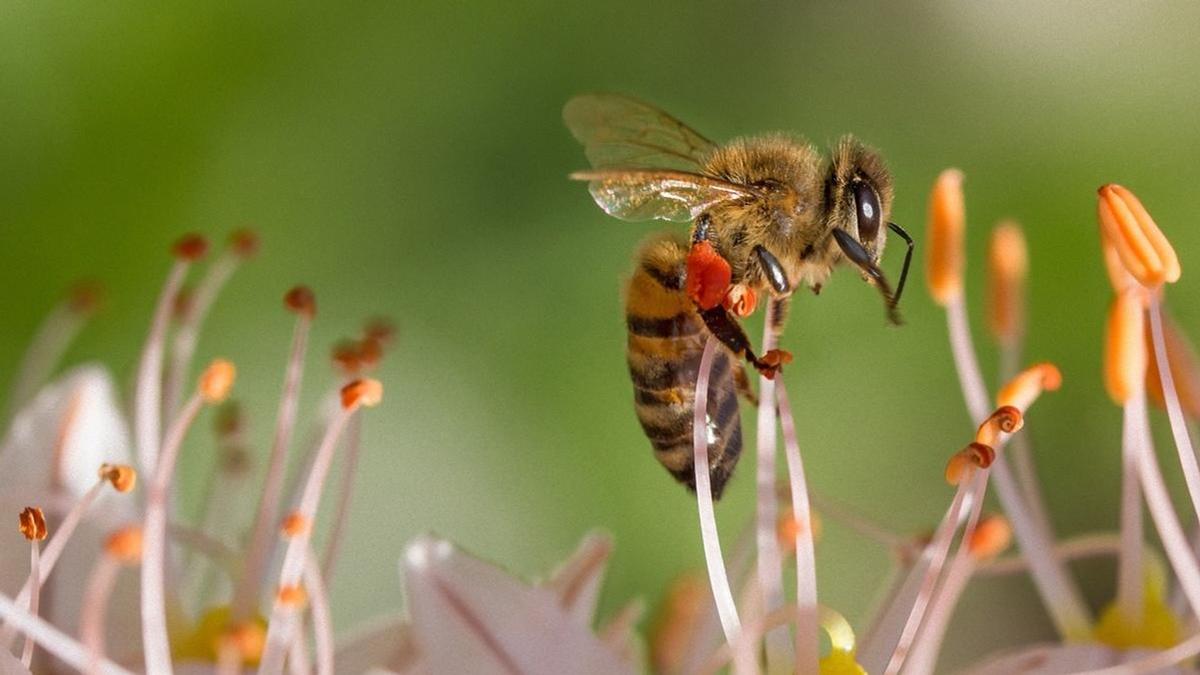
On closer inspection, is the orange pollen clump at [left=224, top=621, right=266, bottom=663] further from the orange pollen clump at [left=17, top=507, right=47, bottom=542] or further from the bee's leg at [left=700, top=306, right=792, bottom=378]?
the bee's leg at [left=700, top=306, right=792, bottom=378]

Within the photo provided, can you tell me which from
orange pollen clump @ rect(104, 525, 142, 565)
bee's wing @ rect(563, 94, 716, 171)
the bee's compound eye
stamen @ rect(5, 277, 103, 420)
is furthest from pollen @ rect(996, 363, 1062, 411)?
stamen @ rect(5, 277, 103, 420)

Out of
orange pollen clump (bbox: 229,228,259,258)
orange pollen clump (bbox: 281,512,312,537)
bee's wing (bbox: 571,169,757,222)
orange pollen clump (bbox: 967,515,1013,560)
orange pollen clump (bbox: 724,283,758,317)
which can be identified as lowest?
orange pollen clump (bbox: 281,512,312,537)

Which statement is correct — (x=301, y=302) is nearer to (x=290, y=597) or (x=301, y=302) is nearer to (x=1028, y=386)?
(x=290, y=597)

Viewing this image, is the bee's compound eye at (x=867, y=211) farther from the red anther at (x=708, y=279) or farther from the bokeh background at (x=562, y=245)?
the bokeh background at (x=562, y=245)

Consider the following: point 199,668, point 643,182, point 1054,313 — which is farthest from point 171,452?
point 1054,313

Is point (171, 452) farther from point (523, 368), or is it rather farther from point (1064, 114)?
point (1064, 114)

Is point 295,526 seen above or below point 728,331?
below

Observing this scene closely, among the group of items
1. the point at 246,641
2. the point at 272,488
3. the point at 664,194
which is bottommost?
the point at 246,641

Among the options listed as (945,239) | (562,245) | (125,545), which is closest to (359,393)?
(125,545)
